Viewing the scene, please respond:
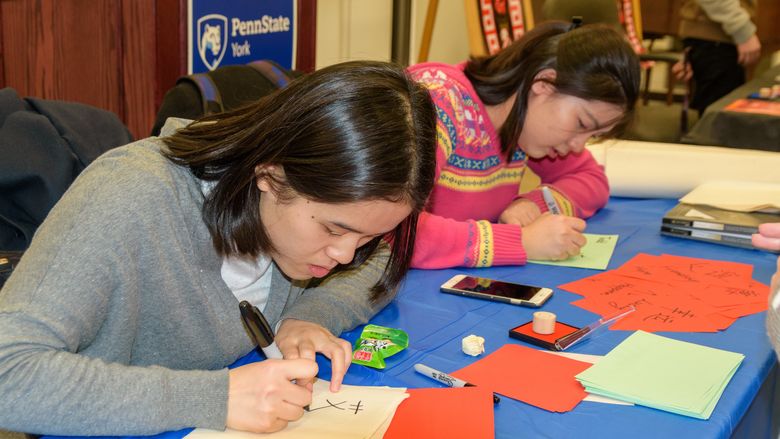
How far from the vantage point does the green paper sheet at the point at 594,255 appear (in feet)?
5.23

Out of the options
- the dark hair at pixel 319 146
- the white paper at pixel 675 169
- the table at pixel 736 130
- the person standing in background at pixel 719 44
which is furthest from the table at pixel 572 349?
the person standing in background at pixel 719 44

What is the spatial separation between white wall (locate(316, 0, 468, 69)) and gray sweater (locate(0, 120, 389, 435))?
2700 mm

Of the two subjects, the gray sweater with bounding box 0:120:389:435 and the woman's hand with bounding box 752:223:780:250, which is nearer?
the gray sweater with bounding box 0:120:389:435

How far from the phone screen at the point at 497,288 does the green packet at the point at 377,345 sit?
0.25m

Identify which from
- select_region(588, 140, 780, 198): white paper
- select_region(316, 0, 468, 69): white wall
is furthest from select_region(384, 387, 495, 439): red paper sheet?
select_region(316, 0, 468, 69): white wall

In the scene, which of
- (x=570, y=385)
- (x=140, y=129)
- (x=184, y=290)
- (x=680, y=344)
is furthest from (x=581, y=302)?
(x=140, y=129)

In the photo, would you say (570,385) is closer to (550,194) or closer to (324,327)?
(324,327)

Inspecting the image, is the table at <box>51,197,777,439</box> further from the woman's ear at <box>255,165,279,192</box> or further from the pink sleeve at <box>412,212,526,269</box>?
the woman's ear at <box>255,165,279,192</box>

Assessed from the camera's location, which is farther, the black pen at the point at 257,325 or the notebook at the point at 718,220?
the notebook at the point at 718,220

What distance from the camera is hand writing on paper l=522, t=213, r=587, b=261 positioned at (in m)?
1.60

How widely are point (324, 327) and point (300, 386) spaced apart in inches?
8.9

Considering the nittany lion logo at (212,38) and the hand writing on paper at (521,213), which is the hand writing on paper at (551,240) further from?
the nittany lion logo at (212,38)

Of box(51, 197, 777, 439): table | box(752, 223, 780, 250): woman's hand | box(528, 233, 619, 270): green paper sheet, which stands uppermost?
box(752, 223, 780, 250): woman's hand

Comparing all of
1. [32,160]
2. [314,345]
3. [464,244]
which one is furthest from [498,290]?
[32,160]
